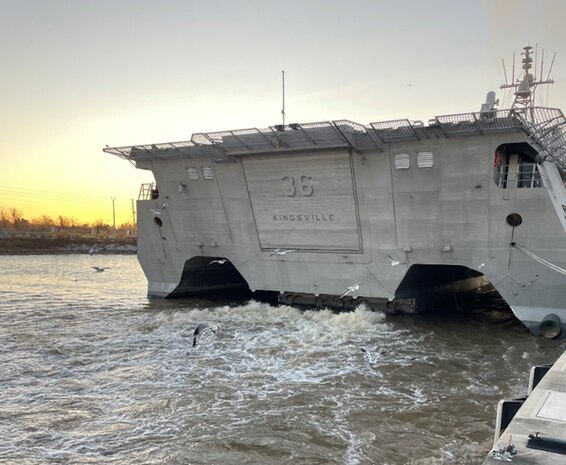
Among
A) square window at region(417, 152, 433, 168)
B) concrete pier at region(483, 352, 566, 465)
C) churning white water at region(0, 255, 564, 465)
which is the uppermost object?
square window at region(417, 152, 433, 168)

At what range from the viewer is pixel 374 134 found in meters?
17.7

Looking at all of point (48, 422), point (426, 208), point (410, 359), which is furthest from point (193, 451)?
point (426, 208)

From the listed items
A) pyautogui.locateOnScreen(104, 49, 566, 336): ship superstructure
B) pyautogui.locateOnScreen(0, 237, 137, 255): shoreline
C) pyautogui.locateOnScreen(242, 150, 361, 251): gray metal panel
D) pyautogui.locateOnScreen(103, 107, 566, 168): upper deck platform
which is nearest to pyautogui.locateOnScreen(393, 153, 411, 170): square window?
pyautogui.locateOnScreen(104, 49, 566, 336): ship superstructure

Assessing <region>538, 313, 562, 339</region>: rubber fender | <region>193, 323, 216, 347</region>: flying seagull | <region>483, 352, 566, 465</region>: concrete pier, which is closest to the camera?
<region>483, 352, 566, 465</region>: concrete pier

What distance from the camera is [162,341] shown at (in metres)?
16.7

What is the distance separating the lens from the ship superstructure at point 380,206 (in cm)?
1659

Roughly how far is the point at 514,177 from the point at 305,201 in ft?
25.4

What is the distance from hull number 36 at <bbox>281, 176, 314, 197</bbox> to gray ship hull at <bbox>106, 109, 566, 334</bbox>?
5 cm

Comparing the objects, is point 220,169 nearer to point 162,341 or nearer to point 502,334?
point 162,341

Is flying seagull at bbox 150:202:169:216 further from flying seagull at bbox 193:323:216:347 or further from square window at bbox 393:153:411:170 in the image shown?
square window at bbox 393:153:411:170

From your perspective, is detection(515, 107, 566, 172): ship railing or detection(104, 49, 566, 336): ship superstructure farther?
detection(104, 49, 566, 336): ship superstructure

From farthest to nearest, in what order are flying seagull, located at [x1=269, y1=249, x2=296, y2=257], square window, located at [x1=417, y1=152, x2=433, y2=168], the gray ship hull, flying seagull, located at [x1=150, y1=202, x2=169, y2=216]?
flying seagull, located at [x1=150, y1=202, x2=169, y2=216]
flying seagull, located at [x1=269, y1=249, x2=296, y2=257]
square window, located at [x1=417, y1=152, x2=433, y2=168]
the gray ship hull

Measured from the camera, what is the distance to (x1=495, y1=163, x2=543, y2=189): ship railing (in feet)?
54.6

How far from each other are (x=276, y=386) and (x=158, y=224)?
1492 cm
